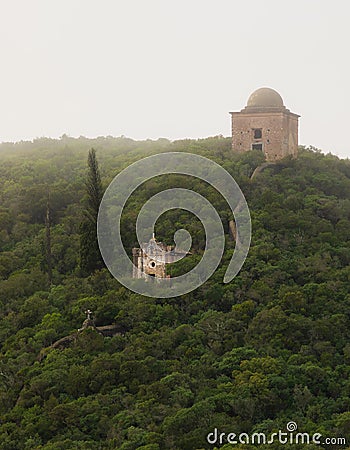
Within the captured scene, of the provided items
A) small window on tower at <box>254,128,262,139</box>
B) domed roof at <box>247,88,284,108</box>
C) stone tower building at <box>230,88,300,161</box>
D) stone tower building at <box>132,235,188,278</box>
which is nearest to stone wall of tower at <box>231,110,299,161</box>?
stone tower building at <box>230,88,300,161</box>

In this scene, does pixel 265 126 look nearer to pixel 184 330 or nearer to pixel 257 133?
pixel 257 133

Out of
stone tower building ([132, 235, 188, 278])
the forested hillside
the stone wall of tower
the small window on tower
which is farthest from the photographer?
the small window on tower

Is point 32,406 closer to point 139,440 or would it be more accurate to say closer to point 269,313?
point 139,440

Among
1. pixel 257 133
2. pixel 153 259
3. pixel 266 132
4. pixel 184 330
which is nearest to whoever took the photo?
pixel 184 330

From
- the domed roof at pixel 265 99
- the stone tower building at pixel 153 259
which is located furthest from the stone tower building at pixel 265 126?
the stone tower building at pixel 153 259

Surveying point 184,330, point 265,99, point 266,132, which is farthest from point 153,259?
point 265,99

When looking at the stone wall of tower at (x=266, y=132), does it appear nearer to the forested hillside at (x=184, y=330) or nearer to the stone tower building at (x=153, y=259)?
the forested hillside at (x=184, y=330)

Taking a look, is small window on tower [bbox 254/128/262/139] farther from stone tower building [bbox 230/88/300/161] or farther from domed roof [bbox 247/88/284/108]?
domed roof [bbox 247/88/284/108]
